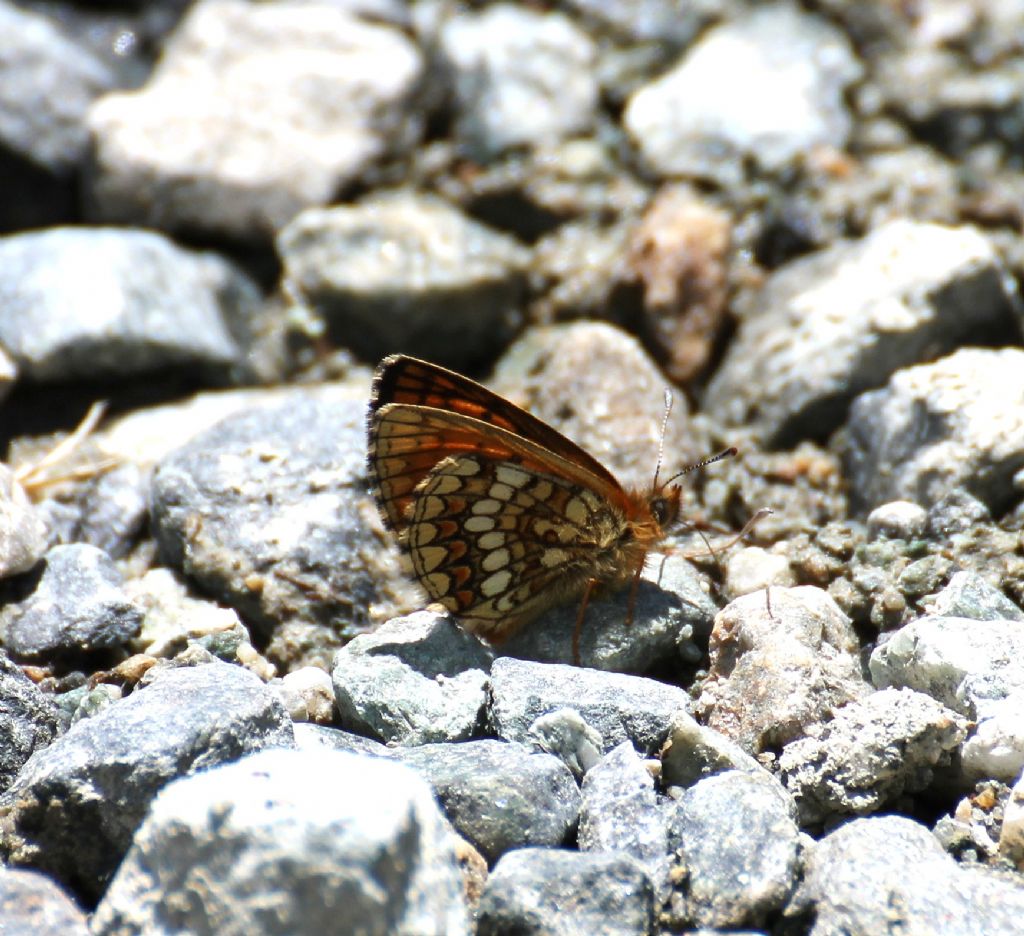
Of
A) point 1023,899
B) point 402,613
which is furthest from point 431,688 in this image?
point 1023,899

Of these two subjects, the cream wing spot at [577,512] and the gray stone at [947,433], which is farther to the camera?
the gray stone at [947,433]

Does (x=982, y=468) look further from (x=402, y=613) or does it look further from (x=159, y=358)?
(x=159, y=358)

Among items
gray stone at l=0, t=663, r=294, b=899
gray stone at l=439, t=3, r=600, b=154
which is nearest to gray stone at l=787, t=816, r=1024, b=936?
gray stone at l=0, t=663, r=294, b=899

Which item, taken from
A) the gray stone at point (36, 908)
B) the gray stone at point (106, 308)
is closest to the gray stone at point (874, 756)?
the gray stone at point (36, 908)

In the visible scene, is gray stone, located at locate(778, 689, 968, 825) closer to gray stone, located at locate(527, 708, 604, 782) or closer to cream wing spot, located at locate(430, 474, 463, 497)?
gray stone, located at locate(527, 708, 604, 782)

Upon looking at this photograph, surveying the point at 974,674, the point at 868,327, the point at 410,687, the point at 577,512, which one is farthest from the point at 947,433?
the point at 410,687

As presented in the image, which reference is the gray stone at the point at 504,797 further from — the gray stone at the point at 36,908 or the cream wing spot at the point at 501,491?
the cream wing spot at the point at 501,491

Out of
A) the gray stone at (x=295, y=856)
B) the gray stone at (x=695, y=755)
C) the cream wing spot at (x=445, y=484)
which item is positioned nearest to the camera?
the gray stone at (x=295, y=856)
